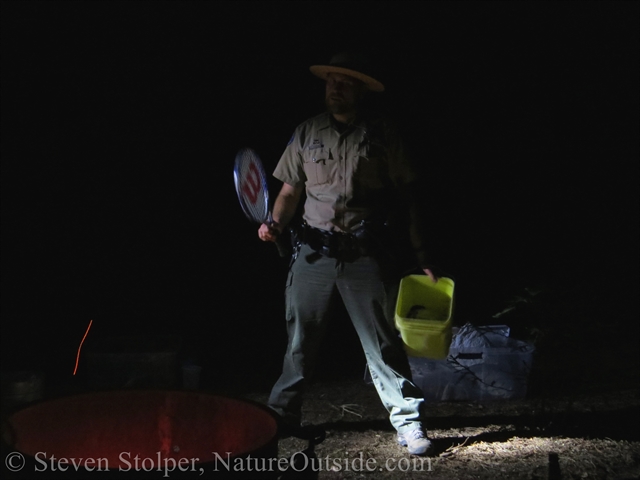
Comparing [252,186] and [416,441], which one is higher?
[252,186]

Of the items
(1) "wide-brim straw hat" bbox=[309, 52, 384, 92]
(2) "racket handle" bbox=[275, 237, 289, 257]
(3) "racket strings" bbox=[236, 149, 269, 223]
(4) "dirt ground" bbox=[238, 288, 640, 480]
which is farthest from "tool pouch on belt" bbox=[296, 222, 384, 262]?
(4) "dirt ground" bbox=[238, 288, 640, 480]

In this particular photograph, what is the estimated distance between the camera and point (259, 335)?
7.41 metres

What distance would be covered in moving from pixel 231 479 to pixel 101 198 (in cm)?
489

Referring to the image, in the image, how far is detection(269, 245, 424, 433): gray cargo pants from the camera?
448 centimetres

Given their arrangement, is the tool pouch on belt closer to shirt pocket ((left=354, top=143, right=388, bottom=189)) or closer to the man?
the man

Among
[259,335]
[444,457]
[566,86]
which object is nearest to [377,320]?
[444,457]

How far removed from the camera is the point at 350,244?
4477 millimetres

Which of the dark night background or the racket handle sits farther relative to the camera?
the dark night background

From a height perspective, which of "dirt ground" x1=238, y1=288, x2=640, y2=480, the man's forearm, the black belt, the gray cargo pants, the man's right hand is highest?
the man's forearm

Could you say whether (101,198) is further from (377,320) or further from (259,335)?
(377,320)

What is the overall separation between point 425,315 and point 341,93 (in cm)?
148

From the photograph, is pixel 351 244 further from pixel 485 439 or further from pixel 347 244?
pixel 485 439

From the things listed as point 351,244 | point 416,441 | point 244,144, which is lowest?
point 416,441

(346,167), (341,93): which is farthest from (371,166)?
(341,93)
